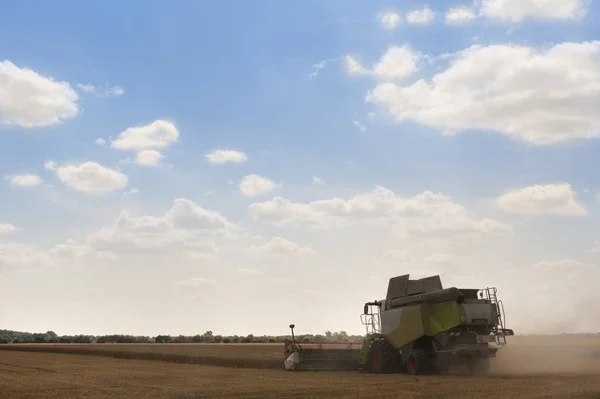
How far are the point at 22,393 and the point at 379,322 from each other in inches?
612

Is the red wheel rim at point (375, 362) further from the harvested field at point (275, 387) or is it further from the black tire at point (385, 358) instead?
the harvested field at point (275, 387)

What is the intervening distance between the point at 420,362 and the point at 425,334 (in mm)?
1063

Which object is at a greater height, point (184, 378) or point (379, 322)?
point (379, 322)

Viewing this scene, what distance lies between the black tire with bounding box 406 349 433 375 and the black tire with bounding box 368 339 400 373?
1872 mm

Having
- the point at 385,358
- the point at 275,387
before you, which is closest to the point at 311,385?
the point at 275,387

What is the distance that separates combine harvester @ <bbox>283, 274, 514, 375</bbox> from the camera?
23984 mm

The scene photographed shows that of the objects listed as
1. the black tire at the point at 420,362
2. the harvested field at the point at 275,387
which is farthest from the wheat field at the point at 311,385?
the black tire at the point at 420,362

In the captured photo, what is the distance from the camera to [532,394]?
1567cm

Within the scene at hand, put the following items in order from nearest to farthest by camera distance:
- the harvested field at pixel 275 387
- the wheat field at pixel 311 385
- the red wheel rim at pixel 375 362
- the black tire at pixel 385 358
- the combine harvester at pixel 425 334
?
1. the harvested field at pixel 275 387
2. the wheat field at pixel 311 385
3. the combine harvester at pixel 425 334
4. the black tire at pixel 385 358
5. the red wheel rim at pixel 375 362

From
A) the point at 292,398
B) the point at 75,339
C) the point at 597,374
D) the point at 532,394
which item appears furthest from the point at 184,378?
the point at 75,339

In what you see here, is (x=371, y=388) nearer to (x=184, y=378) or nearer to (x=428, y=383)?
(x=428, y=383)

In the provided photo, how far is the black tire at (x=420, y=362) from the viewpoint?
80.3 ft

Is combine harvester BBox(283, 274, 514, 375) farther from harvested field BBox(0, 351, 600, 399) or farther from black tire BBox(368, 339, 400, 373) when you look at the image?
harvested field BBox(0, 351, 600, 399)

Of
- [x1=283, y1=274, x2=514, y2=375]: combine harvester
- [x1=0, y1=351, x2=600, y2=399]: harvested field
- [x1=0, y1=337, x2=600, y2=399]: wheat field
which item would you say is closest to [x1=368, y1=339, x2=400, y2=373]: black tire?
[x1=283, y1=274, x2=514, y2=375]: combine harvester
